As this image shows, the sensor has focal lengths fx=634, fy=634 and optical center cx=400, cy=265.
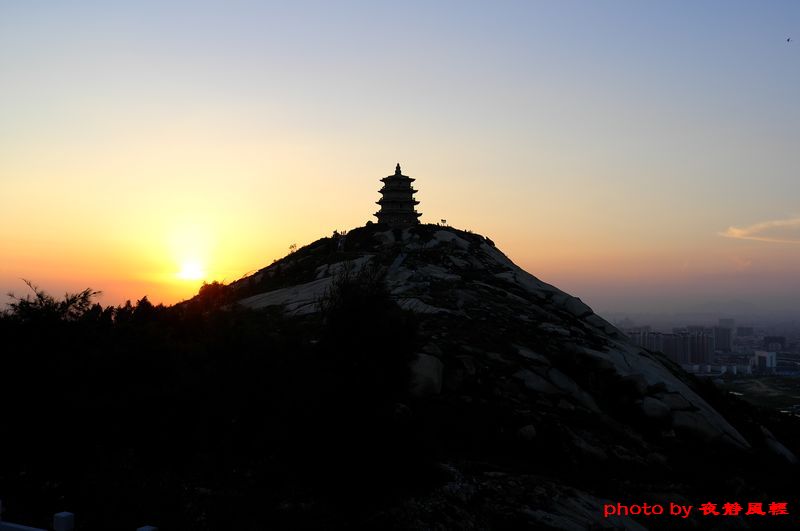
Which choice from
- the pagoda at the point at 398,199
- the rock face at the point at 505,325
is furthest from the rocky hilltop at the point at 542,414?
the pagoda at the point at 398,199

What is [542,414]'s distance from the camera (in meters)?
21.5

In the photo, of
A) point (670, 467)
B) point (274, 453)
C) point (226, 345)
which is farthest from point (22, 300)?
point (670, 467)

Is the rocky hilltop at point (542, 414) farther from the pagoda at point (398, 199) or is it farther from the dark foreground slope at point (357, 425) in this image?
the pagoda at point (398, 199)

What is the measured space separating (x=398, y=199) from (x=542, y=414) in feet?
93.8

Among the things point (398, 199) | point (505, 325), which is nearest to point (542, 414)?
point (505, 325)

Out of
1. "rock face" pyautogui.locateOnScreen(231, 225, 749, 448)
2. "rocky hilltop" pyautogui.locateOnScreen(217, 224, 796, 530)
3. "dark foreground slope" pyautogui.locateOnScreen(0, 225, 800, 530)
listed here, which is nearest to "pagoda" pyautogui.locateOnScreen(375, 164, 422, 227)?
"rock face" pyautogui.locateOnScreen(231, 225, 749, 448)

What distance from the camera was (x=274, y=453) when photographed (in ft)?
54.6

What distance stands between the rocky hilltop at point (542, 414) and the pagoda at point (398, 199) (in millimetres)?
11541

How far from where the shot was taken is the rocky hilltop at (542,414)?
612 inches

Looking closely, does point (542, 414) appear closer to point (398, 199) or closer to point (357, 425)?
point (357, 425)

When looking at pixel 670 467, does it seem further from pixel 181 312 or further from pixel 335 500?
pixel 181 312

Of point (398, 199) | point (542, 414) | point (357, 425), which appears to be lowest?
point (542, 414)

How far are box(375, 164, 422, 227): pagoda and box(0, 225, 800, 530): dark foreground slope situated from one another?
2001 cm

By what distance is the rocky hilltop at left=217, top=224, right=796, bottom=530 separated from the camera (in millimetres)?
15555
